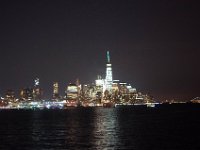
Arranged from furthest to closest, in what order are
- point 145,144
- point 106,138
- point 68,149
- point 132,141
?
1. point 106,138
2. point 132,141
3. point 145,144
4. point 68,149

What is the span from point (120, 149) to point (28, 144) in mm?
16745

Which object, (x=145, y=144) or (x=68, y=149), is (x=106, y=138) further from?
(x=68, y=149)

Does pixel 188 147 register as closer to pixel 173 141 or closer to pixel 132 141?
pixel 173 141

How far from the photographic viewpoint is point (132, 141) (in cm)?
7856

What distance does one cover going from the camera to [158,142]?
75.0 metres

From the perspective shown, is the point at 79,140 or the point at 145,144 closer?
the point at 145,144

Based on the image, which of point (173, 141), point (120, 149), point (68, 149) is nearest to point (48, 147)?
point (68, 149)

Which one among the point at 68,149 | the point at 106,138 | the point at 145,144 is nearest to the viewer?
the point at 68,149

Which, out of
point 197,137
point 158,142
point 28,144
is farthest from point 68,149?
point 197,137

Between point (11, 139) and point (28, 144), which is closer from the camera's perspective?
point (28, 144)

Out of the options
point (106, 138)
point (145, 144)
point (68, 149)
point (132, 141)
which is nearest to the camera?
point (68, 149)

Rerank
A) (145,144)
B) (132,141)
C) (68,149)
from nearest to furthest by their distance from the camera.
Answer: (68,149)
(145,144)
(132,141)

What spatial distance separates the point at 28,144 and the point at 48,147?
23.9 feet

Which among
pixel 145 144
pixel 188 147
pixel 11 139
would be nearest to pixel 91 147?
pixel 145 144
